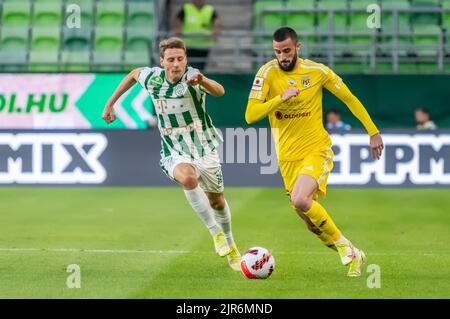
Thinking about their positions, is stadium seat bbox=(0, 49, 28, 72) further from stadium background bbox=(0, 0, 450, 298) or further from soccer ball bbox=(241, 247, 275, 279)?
soccer ball bbox=(241, 247, 275, 279)

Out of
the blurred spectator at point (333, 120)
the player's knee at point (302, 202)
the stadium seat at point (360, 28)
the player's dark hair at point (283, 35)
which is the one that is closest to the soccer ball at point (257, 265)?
the player's knee at point (302, 202)

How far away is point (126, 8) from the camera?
21.7 metres

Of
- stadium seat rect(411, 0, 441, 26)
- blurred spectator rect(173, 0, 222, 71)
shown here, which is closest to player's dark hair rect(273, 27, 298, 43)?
blurred spectator rect(173, 0, 222, 71)

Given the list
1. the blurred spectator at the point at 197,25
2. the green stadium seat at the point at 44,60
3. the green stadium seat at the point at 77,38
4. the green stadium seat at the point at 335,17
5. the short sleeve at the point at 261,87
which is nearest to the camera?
the short sleeve at the point at 261,87

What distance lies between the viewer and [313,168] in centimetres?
961

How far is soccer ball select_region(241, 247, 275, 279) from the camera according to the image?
9234 mm

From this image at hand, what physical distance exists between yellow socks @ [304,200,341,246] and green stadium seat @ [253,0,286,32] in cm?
1157

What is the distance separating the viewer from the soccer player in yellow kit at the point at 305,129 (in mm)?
9477

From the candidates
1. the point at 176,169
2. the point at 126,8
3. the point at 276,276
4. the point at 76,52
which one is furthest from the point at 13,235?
the point at 126,8

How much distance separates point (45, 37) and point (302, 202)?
508 inches

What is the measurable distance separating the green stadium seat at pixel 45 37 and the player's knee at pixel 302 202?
1264 cm

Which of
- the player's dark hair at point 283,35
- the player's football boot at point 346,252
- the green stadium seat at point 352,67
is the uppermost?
the green stadium seat at point 352,67

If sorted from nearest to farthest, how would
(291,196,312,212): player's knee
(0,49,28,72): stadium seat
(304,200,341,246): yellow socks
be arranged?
(291,196,312,212): player's knee → (304,200,341,246): yellow socks → (0,49,28,72): stadium seat

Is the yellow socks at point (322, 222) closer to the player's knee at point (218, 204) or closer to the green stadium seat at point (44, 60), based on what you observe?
the player's knee at point (218, 204)
